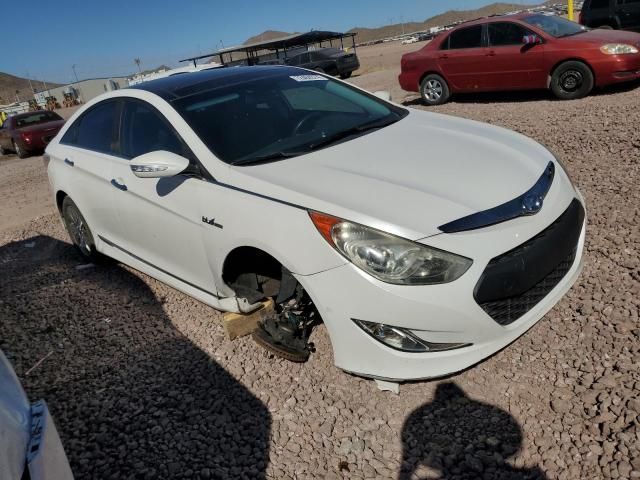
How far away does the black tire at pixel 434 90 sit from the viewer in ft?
35.0

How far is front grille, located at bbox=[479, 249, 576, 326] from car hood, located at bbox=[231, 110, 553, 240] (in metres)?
0.44

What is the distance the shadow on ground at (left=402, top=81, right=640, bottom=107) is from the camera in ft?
30.1

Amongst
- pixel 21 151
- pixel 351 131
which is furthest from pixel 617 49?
pixel 21 151

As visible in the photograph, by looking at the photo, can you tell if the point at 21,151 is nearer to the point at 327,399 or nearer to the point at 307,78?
the point at 307,78

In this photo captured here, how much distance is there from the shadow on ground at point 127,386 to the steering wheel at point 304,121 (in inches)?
61.2

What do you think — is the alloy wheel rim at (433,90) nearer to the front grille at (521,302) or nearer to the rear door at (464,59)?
the rear door at (464,59)

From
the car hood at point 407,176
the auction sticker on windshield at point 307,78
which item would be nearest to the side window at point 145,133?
the car hood at point 407,176

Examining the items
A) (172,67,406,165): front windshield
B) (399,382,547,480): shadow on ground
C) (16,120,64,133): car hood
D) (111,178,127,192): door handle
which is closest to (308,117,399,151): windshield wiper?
(172,67,406,165): front windshield

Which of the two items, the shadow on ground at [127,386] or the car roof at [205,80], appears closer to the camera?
the shadow on ground at [127,386]

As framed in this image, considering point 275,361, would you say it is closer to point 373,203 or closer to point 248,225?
point 248,225

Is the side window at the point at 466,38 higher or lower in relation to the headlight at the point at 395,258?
higher

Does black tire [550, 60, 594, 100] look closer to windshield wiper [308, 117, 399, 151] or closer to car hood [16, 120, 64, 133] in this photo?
windshield wiper [308, 117, 399, 151]

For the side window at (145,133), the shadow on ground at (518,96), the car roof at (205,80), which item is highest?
the car roof at (205,80)

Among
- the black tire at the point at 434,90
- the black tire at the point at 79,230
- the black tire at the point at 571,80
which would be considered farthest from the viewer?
the black tire at the point at 434,90
